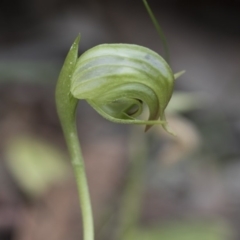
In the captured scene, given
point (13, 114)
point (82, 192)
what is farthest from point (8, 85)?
point (82, 192)

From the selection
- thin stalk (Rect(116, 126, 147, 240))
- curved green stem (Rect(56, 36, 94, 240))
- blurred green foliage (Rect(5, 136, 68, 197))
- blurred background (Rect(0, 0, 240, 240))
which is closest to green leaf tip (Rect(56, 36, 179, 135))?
curved green stem (Rect(56, 36, 94, 240))

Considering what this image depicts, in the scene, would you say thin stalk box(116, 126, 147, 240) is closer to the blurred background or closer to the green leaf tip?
the blurred background

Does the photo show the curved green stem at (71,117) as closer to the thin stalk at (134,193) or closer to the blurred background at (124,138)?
the blurred background at (124,138)

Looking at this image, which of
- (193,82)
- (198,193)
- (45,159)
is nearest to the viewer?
(45,159)

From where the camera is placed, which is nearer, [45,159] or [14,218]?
[14,218]

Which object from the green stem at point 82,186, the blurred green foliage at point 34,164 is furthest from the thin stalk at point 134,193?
the green stem at point 82,186

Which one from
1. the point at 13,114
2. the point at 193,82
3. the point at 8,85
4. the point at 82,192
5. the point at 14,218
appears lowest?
the point at 82,192

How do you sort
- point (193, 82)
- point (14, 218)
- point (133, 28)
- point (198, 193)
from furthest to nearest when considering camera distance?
point (133, 28) → point (193, 82) → point (198, 193) → point (14, 218)

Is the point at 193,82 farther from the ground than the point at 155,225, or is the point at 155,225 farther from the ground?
the point at 193,82

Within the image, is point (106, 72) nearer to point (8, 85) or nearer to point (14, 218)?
point (14, 218)
